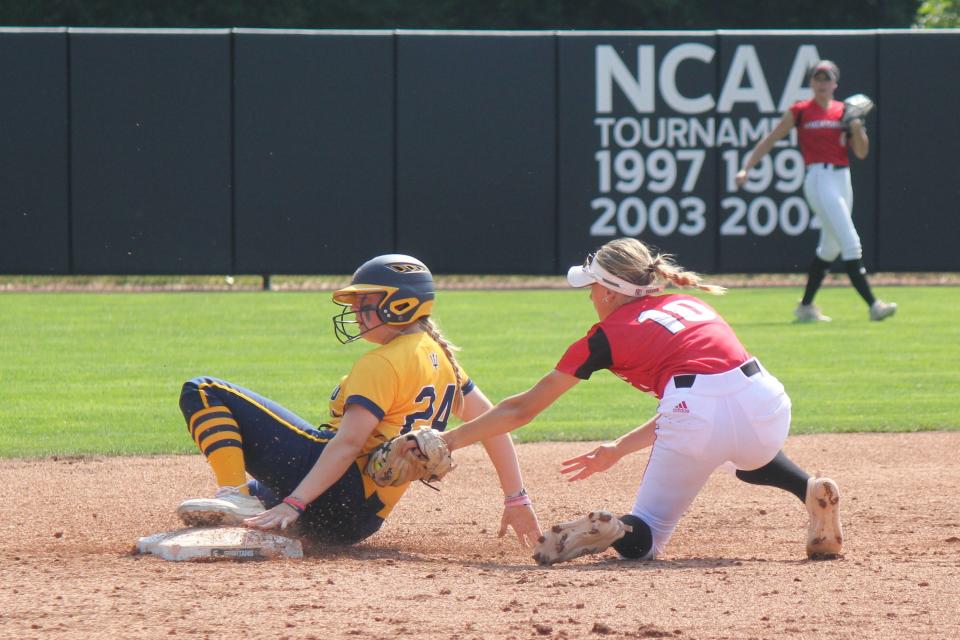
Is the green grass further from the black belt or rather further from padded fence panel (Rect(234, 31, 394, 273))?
the black belt

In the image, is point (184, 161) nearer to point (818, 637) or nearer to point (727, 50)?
point (727, 50)

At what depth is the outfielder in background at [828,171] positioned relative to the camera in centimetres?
1287

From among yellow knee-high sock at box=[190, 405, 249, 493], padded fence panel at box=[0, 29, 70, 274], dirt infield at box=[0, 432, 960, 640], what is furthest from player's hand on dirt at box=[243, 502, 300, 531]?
padded fence panel at box=[0, 29, 70, 274]

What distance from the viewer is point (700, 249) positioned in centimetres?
1742

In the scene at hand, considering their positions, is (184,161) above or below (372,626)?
above

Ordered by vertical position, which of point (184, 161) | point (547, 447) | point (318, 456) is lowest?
point (547, 447)

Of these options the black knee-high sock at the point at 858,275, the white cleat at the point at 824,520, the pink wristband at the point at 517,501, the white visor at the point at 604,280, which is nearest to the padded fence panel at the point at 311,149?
the black knee-high sock at the point at 858,275

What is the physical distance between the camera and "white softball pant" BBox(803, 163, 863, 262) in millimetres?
12711

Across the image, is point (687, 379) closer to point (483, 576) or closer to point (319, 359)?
point (483, 576)

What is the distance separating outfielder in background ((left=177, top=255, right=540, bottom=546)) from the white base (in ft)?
0.20

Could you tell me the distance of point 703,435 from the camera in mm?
4746

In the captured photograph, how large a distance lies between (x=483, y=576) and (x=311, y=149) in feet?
41.6

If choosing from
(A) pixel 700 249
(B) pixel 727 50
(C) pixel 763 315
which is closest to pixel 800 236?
(A) pixel 700 249

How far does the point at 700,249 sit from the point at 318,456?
42.7ft
